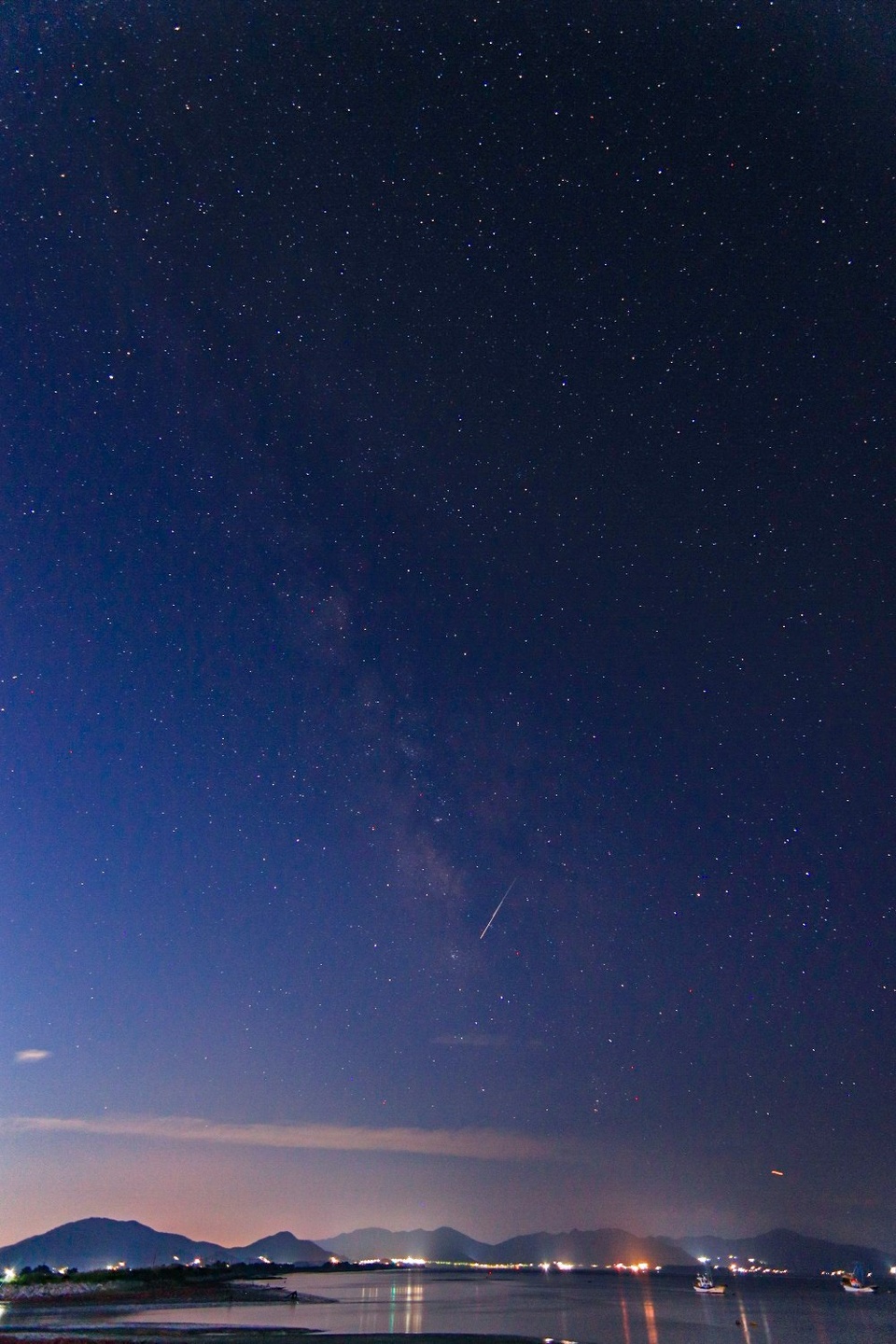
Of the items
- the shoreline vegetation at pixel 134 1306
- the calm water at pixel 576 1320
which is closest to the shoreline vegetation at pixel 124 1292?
the shoreline vegetation at pixel 134 1306

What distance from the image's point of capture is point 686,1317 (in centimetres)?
9694

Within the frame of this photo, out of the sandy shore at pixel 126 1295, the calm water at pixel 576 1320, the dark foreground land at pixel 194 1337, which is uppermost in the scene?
the sandy shore at pixel 126 1295

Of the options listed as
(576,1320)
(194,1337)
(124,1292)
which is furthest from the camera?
(124,1292)

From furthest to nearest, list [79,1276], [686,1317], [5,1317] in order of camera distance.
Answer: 1. [79,1276]
2. [686,1317]
3. [5,1317]

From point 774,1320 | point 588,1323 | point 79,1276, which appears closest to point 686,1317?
point 774,1320

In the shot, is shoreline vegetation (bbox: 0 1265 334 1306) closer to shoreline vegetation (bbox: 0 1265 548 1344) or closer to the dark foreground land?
shoreline vegetation (bbox: 0 1265 548 1344)

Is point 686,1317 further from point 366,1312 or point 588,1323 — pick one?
point 366,1312

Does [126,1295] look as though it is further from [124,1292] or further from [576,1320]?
[576,1320]

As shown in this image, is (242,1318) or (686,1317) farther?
(686,1317)

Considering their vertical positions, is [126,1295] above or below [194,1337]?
above

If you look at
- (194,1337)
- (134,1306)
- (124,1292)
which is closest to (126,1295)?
(124,1292)

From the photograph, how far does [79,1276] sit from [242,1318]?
64385mm

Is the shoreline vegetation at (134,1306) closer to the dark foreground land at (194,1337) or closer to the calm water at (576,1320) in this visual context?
the dark foreground land at (194,1337)

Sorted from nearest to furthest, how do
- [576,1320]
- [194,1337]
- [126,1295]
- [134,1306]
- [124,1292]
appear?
[194,1337] → [134,1306] → [576,1320] → [126,1295] → [124,1292]
